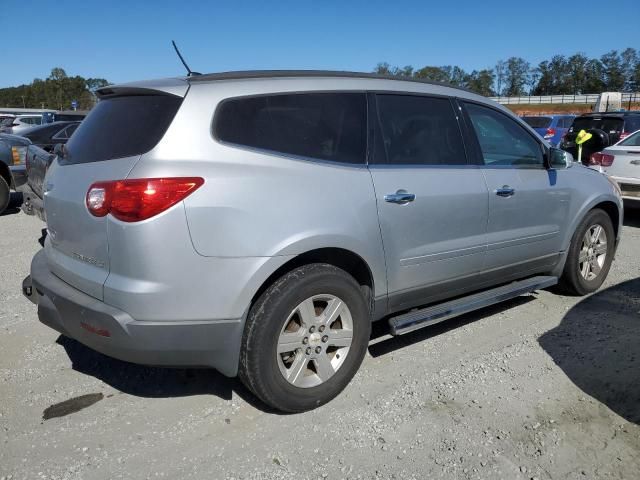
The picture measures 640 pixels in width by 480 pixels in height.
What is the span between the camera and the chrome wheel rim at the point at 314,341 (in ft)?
9.88

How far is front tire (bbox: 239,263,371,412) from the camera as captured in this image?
2.86 metres

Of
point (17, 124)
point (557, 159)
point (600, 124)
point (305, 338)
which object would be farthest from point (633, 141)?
point (17, 124)

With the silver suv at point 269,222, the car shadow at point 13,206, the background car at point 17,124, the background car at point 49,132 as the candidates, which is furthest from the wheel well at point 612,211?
the background car at point 17,124

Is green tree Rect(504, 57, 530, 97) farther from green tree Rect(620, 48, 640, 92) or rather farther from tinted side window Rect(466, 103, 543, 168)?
tinted side window Rect(466, 103, 543, 168)

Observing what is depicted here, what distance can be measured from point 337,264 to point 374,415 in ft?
2.84

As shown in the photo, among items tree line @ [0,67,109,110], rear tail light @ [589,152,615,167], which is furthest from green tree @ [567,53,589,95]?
rear tail light @ [589,152,615,167]

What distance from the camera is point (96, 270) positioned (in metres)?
2.78

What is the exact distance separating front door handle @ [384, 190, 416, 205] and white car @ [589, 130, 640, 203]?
6189mm

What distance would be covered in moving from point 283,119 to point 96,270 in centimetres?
124

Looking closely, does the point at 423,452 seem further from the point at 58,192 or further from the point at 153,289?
the point at 58,192

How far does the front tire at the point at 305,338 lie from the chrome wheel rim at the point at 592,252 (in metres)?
2.66

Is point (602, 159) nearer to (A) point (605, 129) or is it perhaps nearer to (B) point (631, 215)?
(B) point (631, 215)

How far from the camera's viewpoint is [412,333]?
4.29m

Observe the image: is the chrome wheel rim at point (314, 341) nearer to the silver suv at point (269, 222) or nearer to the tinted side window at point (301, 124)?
the silver suv at point (269, 222)
